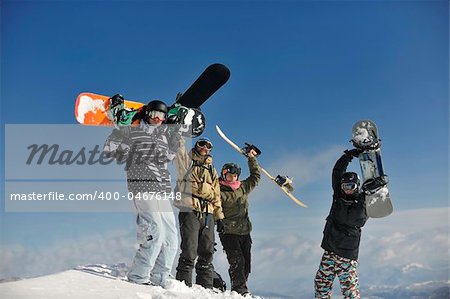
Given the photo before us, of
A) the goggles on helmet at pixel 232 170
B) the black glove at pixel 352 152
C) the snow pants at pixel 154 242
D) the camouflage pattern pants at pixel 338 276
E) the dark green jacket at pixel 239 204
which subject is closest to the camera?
the snow pants at pixel 154 242

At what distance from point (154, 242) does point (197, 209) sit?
924 millimetres

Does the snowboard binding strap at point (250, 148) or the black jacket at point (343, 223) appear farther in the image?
the snowboard binding strap at point (250, 148)

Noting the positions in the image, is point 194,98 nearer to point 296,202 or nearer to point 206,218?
point 206,218

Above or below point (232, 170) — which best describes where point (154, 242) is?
below

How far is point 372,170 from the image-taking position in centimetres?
745

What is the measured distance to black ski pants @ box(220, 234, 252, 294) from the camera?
736cm

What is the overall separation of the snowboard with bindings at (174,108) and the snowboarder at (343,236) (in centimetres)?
229

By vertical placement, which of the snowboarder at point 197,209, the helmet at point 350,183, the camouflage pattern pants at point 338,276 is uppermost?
the helmet at point 350,183

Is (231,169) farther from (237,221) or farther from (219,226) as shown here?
(219,226)

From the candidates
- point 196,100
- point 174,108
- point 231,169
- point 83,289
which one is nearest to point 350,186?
point 231,169

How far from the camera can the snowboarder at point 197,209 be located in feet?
19.7

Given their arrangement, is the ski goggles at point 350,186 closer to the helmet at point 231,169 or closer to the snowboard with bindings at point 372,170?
the snowboard with bindings at point 372,170

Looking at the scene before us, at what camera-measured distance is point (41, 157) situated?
679 cm

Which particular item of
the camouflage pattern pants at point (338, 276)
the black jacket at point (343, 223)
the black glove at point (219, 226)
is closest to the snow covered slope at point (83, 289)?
the black glove at point (219, 226)
